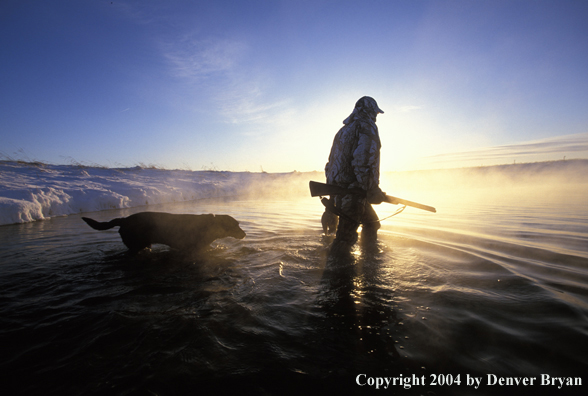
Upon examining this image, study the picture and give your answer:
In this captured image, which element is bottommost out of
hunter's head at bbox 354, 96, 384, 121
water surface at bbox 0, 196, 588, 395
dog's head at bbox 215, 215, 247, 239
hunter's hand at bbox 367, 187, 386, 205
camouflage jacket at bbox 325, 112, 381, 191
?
water surface at bbox 0, 196, 588, 395

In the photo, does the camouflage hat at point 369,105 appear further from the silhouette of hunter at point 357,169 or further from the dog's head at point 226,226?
the dog's head at point 226,226

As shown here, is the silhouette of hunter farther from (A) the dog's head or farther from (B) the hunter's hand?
(A) the dog's head

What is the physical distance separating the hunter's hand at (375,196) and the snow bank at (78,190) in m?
12.3

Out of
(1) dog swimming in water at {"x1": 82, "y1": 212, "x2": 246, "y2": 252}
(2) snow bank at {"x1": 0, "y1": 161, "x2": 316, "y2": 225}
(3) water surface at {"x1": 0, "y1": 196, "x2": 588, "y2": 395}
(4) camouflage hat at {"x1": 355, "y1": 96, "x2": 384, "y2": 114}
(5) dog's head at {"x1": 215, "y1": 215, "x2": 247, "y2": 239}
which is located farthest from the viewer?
(2) snow bank at {"x1": 0, "y1": 161, "x2": 316, "y2": 225}

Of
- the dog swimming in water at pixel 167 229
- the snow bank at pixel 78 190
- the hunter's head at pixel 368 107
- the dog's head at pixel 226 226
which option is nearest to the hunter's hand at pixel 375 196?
the hunter's head at pixel 368 107

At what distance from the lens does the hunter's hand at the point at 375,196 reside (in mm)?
4453

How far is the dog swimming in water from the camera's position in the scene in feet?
15.9

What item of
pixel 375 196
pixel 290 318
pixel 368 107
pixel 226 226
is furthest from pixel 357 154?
pixel 226 226

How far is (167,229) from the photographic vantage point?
5016mm

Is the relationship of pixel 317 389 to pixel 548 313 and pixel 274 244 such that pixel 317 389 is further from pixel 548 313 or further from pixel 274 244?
pixel 274 244

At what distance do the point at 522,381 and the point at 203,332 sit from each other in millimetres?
2585

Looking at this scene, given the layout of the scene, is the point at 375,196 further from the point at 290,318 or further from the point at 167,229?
the point at 167,229

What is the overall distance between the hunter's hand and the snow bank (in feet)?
40.3

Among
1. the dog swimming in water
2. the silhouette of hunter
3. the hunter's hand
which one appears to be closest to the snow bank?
the dog swimming in water
